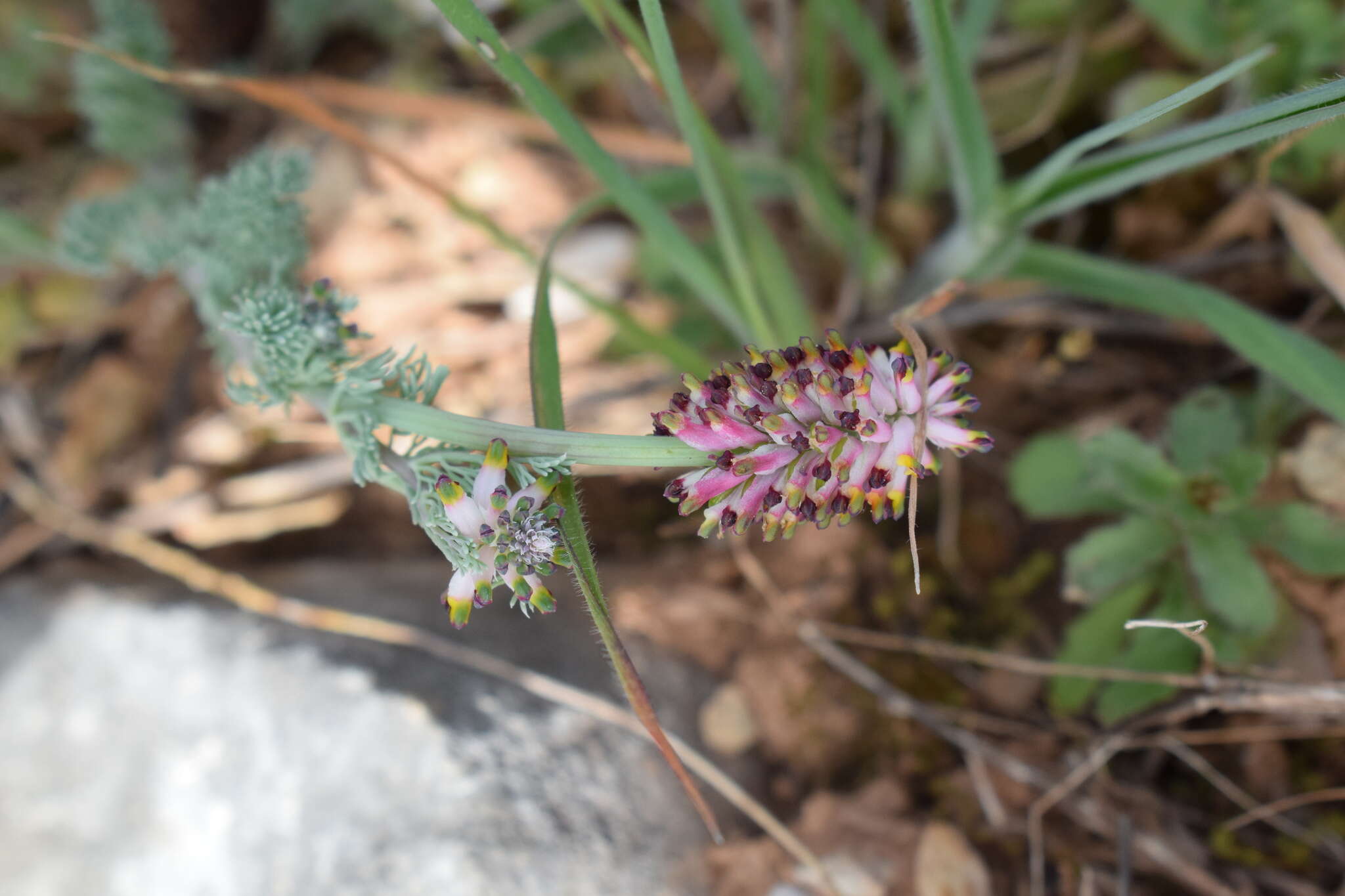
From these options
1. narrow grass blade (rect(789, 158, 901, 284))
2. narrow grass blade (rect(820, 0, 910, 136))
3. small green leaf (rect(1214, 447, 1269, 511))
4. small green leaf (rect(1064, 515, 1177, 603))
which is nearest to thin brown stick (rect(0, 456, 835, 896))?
small green leaf (rect(1064, 515, 1177, 603))

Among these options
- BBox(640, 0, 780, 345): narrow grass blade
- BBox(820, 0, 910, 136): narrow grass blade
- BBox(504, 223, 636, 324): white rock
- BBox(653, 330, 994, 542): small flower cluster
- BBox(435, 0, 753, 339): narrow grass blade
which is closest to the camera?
BBox(653, 330, 994, 542): small flower cluster

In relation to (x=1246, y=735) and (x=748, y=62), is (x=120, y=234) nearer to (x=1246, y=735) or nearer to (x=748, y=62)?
(x=748, y=62)

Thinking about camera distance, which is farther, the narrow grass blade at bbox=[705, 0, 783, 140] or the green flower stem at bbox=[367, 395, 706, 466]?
the narrow grass blade at bbox=[705, 0, 783, 140]

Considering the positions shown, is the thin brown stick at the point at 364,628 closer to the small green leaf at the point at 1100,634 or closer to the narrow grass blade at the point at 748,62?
the small green leaf at the point at 1100,634

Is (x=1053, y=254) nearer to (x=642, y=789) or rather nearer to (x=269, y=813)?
(x=642, y=789)

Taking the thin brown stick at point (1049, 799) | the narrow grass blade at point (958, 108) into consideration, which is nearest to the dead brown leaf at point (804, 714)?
the thin brown stick at point (1049, 799)

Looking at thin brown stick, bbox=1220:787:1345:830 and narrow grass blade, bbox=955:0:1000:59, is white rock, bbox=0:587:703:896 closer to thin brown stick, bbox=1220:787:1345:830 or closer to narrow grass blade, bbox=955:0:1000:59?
thin brown stick, bbox=1220:787:1345:830

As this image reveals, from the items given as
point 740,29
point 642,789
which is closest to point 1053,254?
point 740,29
